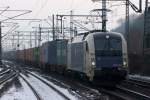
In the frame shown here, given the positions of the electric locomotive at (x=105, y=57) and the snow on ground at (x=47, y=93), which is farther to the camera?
the electric locomotive at (x=105, y=57)

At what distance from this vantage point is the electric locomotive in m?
22.1

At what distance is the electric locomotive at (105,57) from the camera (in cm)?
2209

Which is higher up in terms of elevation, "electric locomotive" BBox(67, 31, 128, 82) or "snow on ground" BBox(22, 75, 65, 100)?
"electric locomotive" BBox(67, 31, 128, 82)

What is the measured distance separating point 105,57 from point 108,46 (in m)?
0.72

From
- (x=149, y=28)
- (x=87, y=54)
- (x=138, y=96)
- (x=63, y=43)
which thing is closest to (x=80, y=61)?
(x=87, y=54)

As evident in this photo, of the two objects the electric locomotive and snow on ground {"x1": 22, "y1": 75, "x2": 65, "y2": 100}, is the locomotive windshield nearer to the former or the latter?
the electric locomotive

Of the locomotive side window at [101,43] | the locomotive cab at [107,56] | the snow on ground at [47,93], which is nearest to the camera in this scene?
the snow on ground at [47,93]

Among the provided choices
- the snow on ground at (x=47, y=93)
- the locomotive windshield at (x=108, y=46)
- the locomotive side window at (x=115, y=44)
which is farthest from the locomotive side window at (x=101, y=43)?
the snow on ground at (x=47, y=93)

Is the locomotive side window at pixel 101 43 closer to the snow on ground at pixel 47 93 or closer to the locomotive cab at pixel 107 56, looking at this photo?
the locomotive cab at pixel 107 56

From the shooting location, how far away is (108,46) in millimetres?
23000

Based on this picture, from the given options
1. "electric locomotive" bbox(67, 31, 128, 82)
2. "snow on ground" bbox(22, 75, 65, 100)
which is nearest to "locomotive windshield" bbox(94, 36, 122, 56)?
"electric locomotive" bbox(67, 31, 128, 82)

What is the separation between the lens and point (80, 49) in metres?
26.0

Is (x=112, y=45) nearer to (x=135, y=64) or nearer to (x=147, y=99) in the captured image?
(x=147, y=99)

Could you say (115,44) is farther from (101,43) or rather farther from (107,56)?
(107,56)
